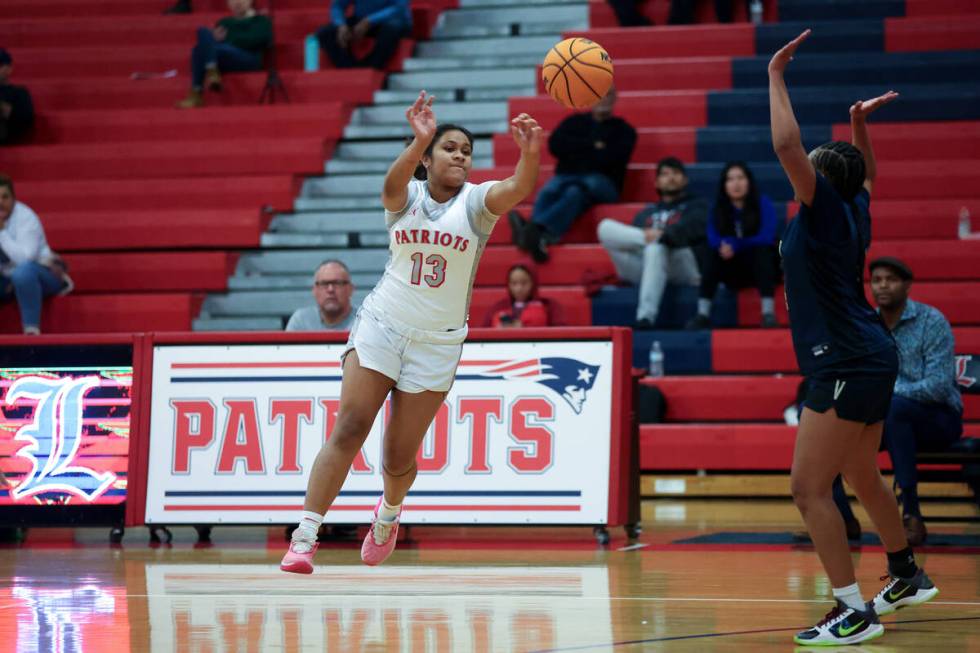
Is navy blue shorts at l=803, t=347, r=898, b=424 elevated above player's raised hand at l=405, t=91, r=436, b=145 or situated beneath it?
situated beneath

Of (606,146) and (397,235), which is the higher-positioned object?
(606,146)

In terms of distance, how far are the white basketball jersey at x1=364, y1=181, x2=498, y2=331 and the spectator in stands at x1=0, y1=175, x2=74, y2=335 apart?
23.4ft

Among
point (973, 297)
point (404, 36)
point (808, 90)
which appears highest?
point (404, 36)

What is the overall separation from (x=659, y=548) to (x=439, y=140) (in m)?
3.34

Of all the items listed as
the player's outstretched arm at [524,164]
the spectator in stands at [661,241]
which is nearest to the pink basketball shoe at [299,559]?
the player's outstretched arm at [524,164]

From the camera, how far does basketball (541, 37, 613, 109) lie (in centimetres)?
707

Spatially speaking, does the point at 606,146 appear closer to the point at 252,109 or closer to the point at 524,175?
the point at 252,109

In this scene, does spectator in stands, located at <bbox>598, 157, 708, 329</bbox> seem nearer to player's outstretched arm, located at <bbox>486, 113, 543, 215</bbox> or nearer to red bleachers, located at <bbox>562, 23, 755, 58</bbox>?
red bleachers, located at <bbox>562, 23, 755, 58</bbox>

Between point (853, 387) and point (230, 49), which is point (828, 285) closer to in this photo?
point (853, 387)

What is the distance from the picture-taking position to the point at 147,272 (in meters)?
13.6

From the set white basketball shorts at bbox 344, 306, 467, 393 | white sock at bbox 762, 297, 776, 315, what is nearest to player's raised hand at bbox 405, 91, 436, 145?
white basketball shorts at bbox 344, 306, 467, 393

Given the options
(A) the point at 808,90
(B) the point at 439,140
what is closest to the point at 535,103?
(A) the point at 808,90

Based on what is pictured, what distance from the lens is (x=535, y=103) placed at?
1457cm

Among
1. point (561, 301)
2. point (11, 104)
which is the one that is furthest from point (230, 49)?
point (561, 301)
